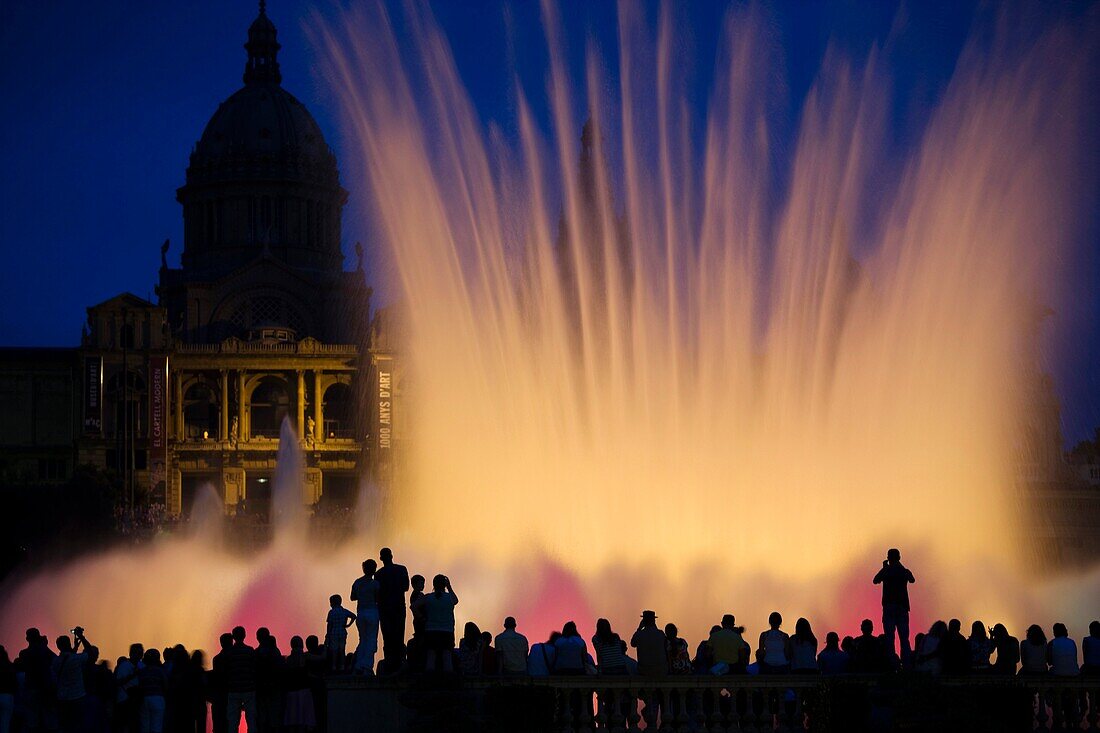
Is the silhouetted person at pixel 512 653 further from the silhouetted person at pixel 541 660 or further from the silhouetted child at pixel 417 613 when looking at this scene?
the silhouetted child at pixel 417 613

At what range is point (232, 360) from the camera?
10225cm

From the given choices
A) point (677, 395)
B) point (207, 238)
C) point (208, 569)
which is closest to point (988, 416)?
point (677, 395)

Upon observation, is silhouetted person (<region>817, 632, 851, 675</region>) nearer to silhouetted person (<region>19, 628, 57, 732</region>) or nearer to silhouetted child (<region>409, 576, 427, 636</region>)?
silhouetted child (<region>409, 576, 427, 636</region>)

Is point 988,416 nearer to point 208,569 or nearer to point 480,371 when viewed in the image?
point 480,371

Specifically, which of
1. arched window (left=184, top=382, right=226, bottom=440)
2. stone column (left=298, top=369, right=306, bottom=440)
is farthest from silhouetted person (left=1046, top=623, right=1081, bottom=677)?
arched window (left=184, top=382, right=226, bottom=440)

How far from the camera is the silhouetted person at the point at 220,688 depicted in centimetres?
1962

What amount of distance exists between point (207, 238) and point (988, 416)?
86.2 meters

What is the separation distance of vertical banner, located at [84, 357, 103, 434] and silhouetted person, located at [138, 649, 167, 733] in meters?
79.9

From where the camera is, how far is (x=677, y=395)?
1373 inches

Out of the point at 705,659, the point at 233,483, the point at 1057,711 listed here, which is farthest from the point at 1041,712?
the point at 233,483

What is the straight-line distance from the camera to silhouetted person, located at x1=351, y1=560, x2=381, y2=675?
2072cm

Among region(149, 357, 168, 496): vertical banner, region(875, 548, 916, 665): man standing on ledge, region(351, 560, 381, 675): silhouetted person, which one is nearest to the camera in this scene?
region(351, 560, 381, 675): silhouetted person

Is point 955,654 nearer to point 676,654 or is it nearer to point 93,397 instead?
point 676,654

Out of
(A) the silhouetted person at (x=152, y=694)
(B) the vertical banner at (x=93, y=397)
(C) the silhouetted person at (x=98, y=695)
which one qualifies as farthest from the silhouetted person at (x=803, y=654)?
(B) the vertical banner at (x=93, y=397)
